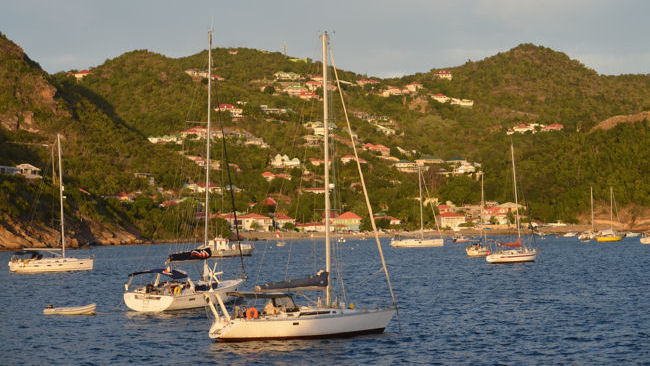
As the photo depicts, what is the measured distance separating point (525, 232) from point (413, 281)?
374ft

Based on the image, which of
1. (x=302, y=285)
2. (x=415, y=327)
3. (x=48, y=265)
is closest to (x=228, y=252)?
(x=48, y=265)

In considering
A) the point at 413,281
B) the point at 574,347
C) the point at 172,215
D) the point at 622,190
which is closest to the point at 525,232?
the point at 622,190

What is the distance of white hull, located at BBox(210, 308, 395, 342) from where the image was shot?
98.3 ft

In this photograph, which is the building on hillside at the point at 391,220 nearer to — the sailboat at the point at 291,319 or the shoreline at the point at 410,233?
the shoreline at the point at 410,233

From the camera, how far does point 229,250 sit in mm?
104500

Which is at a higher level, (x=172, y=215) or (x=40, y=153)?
(x=40, y=153)

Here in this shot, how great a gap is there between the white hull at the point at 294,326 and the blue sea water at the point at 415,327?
0.39m

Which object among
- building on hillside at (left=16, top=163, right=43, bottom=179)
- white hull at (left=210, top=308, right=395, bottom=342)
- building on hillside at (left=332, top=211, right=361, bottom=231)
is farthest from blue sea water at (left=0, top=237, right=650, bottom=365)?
building on hillside at (left=332, top=211, right=361, bottom=231)

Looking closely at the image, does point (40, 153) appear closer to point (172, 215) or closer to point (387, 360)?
point (172, 215)

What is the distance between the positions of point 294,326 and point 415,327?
869 centimetres

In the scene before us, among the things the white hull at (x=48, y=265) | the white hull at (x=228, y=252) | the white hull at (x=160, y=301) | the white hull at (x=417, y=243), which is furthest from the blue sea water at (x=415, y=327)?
the white hull at (x=417, y=243)

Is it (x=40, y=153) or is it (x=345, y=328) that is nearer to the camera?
(x=345, y=328)

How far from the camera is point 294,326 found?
30.0m

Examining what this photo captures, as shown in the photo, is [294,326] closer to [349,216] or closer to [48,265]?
[48,265]
